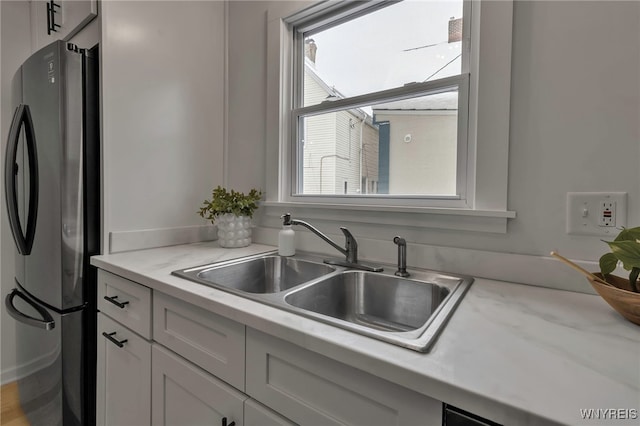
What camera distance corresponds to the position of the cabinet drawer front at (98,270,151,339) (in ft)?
3.34

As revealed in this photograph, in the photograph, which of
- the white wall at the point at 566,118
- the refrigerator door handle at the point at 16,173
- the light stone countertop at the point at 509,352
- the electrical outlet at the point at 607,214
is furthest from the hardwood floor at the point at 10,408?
the electrical outlet at the point at 607,214

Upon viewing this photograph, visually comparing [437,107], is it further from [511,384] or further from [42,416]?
[42,416]

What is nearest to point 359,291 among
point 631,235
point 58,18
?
point 631,235

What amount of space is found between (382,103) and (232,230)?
3.12ft

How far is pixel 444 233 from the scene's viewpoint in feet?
3.66

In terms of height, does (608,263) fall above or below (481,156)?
below

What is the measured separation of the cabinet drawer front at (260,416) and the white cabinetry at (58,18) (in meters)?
1.68

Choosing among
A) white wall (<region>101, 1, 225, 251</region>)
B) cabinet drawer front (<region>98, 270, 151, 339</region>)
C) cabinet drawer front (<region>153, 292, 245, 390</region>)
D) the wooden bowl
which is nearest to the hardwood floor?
cabinet drawer front (<region>98, 270, 151, 339</region>)

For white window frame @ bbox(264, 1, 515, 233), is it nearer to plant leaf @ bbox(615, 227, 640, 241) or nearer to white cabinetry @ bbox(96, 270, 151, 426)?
plant leaf @ bbox(615, 227, 640, 241)

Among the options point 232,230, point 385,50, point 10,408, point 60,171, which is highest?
point 385,50

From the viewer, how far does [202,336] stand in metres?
0.84

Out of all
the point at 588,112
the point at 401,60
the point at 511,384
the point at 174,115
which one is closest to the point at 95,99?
the point at 174,115

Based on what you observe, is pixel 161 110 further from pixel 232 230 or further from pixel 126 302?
pixel 126 302

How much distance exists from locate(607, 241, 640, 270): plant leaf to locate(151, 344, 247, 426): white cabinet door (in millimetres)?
909
